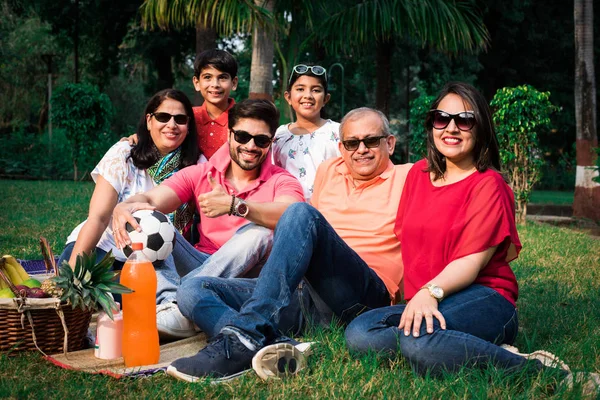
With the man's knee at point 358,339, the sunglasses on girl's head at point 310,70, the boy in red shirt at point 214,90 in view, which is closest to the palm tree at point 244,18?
the boy in red shirt at point 214,90

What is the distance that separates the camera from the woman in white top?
4.45m

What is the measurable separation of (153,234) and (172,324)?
0.53 m

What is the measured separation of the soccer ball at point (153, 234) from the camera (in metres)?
3.78

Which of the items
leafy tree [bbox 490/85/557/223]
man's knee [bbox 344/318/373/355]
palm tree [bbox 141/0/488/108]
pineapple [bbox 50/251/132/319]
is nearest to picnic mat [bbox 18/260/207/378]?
pineapple [bbox 50/251/132/319]

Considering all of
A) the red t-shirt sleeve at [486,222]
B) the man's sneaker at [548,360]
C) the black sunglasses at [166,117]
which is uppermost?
the black sunglasses at [166,117]

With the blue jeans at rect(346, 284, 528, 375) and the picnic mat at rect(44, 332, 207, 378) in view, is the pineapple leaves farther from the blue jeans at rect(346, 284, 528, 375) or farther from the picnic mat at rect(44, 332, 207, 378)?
the blue jeans at rect(346, 284, 528, 375)

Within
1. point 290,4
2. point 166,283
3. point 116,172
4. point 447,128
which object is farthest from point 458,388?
point 290,4

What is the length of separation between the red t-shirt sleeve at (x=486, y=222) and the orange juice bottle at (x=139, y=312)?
4.94 feet

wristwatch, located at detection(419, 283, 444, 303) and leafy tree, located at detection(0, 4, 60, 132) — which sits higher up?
leafy tree, located at detection(0, 4, 60, 132)

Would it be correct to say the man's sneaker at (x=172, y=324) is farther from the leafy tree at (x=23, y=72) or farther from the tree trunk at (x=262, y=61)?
the leafy tree at (x=23, y=72)

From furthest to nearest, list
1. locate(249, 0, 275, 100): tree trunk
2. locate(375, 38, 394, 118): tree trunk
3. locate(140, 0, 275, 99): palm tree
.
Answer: locate(375, 38, 394, 118): tree trunk, locate(249, 0, 275, 100): tree trunk, locate(140, 0, 275, 99): palm tree

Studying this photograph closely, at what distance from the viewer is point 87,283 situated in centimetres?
335

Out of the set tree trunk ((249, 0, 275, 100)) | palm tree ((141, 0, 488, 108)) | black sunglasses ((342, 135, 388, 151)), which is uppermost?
palm tree ((141, 0, 488, 108))

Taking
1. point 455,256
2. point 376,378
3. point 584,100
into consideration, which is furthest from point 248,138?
point 584,100
